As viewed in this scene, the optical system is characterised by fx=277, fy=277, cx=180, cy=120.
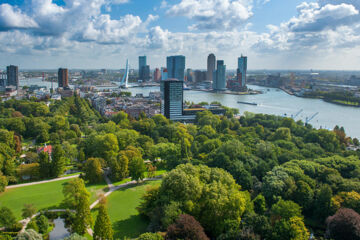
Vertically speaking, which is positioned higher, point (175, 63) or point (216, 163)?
point (175, 63)

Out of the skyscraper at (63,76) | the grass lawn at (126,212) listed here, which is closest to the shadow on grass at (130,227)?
the grass lawn at (126,212)

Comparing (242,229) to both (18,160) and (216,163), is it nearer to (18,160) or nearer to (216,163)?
(216,163)

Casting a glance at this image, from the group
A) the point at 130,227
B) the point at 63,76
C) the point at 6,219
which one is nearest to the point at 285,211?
the point at 130,227

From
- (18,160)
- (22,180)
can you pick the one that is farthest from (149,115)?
(22,180)

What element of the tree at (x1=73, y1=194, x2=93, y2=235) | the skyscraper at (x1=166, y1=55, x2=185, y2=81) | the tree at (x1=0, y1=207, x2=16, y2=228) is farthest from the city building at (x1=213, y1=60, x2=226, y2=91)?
the tree at (x1=0, y1=207, x2=16, y2=228)

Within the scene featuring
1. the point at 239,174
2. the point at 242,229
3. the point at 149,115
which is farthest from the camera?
the point at 149,115

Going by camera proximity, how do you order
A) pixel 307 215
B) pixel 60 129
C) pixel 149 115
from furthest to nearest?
pixel 149 115
pixel 60 129
pixel 307 215
